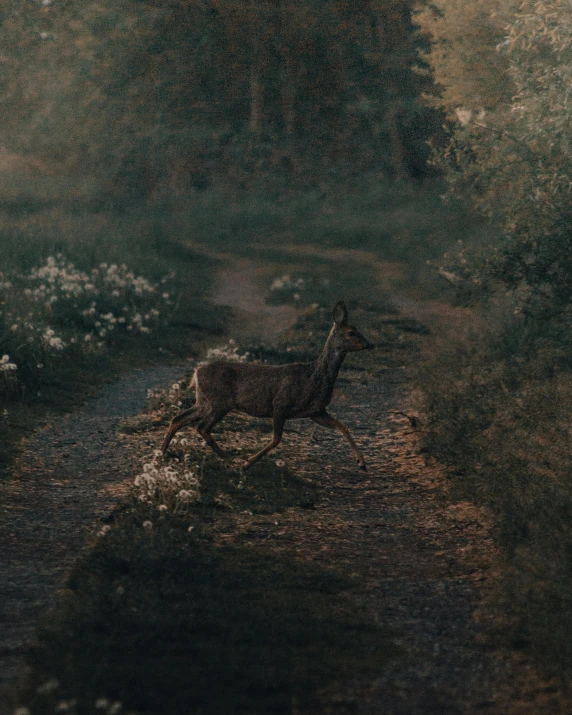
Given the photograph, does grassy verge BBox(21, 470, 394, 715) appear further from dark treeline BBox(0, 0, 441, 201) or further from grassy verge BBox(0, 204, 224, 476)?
dark treeline BBox(0, 0, 441, 201)

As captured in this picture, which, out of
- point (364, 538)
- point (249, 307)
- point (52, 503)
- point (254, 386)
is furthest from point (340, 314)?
point (249, 307)

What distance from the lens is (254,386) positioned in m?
9.12

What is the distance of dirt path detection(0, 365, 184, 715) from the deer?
1.43 meters

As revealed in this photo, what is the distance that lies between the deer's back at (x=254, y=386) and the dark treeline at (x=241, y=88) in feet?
119

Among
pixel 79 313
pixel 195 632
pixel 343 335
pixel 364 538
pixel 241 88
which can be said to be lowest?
pixel 79 313

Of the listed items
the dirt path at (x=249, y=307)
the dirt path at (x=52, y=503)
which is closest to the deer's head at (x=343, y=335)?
the dirt path at (x=52, y=503)

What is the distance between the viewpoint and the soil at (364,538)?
209 inches

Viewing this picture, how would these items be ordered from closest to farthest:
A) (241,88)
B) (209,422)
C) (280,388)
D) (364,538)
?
(364,538), (280,388), (209,422), (241,88)

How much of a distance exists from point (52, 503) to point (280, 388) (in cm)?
273

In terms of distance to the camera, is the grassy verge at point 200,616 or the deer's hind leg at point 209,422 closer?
the grassy verge at point 200,616

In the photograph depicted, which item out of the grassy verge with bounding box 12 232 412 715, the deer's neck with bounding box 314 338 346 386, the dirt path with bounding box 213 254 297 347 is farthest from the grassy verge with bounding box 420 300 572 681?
the dirt path with bounding box 213 254 297 347

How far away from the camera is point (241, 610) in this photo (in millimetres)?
6141

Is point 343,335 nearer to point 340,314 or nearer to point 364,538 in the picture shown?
point 340,314

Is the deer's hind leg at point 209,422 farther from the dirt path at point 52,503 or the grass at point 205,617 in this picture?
the dirt path at point 52,503
